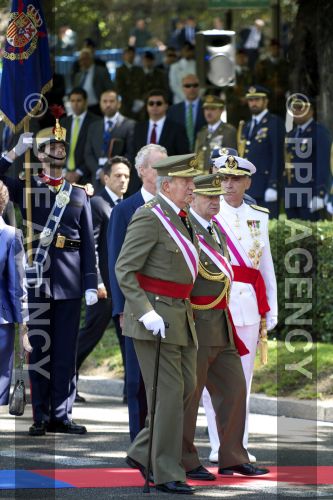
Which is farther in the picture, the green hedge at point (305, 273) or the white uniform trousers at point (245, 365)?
the green hedge at point (305, 273)

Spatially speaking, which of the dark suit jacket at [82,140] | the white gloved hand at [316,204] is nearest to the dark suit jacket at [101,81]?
the dark suit jacket at [82,140]

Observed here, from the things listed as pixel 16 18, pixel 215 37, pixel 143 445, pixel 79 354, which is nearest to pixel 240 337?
pixel 143 445

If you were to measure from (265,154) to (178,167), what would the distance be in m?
8.82

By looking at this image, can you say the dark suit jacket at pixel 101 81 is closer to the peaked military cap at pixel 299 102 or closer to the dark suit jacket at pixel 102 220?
the peaked military cap at pixel 299 102

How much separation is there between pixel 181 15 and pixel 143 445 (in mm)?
31072

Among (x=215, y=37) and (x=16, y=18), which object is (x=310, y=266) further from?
(x=215, y=37)

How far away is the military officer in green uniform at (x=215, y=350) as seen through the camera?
10.1 meters

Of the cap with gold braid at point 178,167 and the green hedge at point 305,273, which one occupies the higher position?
the cap with gold braid at point 178,167

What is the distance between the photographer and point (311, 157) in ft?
59.9

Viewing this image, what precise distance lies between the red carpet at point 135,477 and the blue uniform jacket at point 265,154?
8097mm

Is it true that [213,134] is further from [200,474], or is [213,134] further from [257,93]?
[200,474]

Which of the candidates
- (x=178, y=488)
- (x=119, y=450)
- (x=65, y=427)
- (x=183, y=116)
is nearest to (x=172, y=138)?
(x=183, y=116)

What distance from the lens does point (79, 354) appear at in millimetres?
14008

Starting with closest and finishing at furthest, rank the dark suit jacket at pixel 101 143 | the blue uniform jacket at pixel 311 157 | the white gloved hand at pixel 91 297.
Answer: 1. the white gloved hand at pixel 91 297
2. the blue uniform jacket at pixel 311 157
3. the dark suit jacket at pixel 101 143
